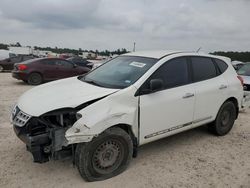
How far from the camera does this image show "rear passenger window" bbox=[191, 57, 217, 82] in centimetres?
471

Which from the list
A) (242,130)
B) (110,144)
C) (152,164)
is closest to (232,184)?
(152,164)

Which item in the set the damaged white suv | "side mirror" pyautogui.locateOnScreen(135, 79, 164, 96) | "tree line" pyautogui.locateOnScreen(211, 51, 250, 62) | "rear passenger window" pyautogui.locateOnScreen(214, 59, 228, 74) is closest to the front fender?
the damaged white suv

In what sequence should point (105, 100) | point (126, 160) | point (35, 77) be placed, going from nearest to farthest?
point (105, 100)
point (126, 160)
point (35, 77)

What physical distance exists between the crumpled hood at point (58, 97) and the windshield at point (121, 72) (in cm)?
24

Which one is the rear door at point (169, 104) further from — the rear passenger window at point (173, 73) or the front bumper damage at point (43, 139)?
the front bumper damage at point (43, 139)

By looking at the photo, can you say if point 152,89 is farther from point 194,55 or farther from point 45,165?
point 45,165

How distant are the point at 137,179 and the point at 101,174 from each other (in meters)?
0.50

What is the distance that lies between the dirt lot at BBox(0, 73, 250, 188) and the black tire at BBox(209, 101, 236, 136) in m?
0.21

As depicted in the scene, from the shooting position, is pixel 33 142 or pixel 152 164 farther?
pixel 152 164

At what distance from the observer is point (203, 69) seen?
4887mm

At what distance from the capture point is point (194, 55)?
482cm

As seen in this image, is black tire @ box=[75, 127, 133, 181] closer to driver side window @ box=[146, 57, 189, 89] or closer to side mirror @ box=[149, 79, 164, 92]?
side mirror @ box=[149, 79, 164, 92]

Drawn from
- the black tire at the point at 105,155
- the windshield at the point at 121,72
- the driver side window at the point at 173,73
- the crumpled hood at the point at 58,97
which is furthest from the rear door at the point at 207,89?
the crumpled hood at the point at 58,97

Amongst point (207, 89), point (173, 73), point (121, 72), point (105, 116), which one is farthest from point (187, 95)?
point (105, 116)
